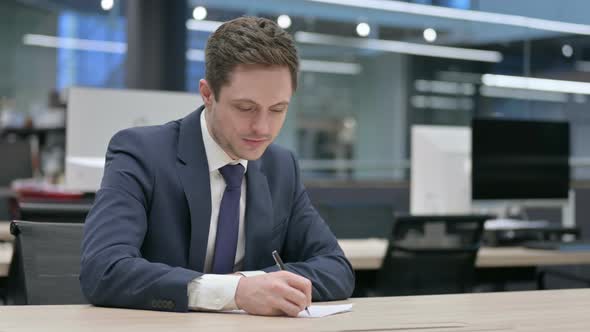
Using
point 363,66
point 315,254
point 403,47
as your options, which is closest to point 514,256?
point 315,254

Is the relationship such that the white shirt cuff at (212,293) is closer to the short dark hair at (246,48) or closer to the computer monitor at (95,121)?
the short dark hair at (246,48)

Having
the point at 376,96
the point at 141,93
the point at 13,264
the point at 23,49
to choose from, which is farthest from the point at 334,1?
the point at 13,264

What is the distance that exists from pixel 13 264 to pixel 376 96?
7112mm

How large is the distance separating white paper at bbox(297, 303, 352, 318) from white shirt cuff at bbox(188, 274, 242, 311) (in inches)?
5.5

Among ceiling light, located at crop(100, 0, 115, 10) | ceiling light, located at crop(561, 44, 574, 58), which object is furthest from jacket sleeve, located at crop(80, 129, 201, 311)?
ceiling light, located at crop(561, 44, 574, 58)

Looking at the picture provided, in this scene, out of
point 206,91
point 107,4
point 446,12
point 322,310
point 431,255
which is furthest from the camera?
point 446,12

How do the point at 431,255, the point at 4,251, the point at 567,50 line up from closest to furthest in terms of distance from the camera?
the point at 4,251
the point at 431,255
the point at 567,50

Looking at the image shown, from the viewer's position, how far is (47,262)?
6.69 ft

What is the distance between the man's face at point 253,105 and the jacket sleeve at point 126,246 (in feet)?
0.72

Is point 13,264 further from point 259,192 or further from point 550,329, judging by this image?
point 550,329

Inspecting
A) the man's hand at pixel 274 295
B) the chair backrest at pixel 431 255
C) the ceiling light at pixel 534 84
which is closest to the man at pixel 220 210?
the man's hand at pixel 274 295

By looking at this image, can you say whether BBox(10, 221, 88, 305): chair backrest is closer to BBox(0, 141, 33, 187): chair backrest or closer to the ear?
the ear

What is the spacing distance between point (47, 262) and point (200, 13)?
6.28 metres

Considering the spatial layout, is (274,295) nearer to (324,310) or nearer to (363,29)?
(324,310)
